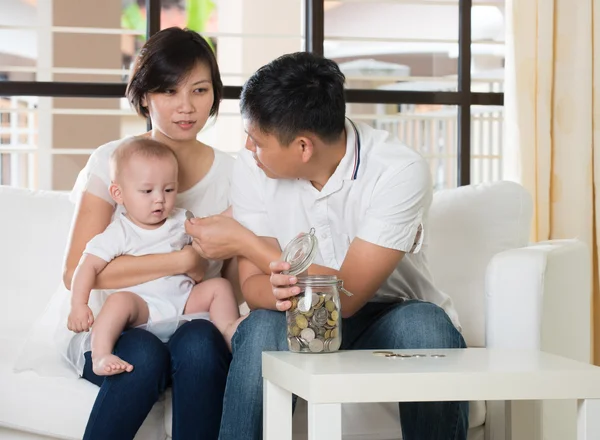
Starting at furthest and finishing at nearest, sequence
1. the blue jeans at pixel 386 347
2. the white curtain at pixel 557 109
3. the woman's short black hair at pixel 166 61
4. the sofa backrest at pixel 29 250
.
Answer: the white curtain at pixel 557 109
the sofa backrest at pixel 29 250
the woman's short black hair at pixel 166 61
the blue jeans at pixel 386 347

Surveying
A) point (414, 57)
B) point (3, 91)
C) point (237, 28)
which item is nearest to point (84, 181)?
point (3, 91)

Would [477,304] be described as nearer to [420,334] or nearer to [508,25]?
[420,334]

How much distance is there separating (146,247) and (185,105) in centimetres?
35

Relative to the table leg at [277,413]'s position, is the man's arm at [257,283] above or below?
above

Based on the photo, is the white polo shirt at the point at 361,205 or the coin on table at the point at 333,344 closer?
the coin on table at the point at 333,344

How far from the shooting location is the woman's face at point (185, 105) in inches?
78.4

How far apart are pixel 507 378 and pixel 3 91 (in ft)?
6.60

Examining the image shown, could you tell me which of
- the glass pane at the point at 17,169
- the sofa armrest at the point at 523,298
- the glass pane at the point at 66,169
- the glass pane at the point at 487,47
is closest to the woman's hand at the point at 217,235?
the sofa armrest at the point at 523,298

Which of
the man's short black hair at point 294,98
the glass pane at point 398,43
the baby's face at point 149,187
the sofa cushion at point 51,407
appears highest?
the glass pane at point 398,43

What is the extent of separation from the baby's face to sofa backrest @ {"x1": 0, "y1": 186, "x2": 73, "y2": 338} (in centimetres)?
50

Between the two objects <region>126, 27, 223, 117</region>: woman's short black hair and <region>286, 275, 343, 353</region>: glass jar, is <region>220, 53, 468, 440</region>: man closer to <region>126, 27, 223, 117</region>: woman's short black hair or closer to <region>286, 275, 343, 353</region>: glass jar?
<region>286, 275, 343, 353</region>: glass jar

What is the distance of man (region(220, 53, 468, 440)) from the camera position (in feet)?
5.33

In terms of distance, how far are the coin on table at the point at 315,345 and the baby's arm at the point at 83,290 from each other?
1.86ft

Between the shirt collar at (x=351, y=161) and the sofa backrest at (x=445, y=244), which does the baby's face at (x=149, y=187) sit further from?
the sofa backrest at (x=445, y=244)
